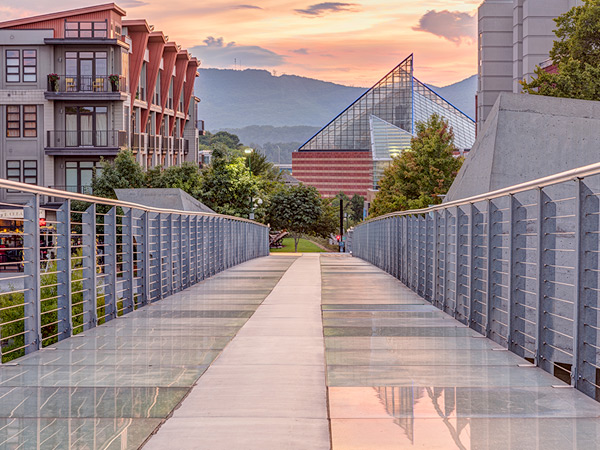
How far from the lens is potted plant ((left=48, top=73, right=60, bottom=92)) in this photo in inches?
1828

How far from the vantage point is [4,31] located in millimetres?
47188

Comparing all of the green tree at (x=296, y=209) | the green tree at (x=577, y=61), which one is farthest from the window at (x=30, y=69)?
the green tree at (x=296, y=209)

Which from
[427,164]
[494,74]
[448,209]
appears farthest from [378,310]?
[494,74]

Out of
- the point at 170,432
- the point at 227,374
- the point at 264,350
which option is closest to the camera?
the point at 170,432

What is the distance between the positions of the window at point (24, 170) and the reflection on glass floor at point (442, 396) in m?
42.5

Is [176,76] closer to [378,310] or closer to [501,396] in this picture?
[378,310]

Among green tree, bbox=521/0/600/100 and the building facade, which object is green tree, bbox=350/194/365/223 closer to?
the building facade

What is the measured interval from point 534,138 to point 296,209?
69015 mm

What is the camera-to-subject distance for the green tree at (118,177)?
4381 cm

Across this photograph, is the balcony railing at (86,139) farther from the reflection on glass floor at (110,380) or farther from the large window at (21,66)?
the reflection on glass floor at (110,380)

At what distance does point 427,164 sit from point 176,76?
86.2 feet

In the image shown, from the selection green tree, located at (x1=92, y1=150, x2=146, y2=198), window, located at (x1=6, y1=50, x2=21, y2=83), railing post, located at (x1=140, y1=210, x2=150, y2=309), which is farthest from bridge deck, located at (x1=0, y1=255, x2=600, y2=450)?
window, located at (x1=6, y1=50, x2=21, y2=83)

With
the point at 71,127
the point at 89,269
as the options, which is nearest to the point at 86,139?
the point at 71,127

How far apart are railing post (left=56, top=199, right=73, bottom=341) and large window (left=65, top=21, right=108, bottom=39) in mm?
42542
